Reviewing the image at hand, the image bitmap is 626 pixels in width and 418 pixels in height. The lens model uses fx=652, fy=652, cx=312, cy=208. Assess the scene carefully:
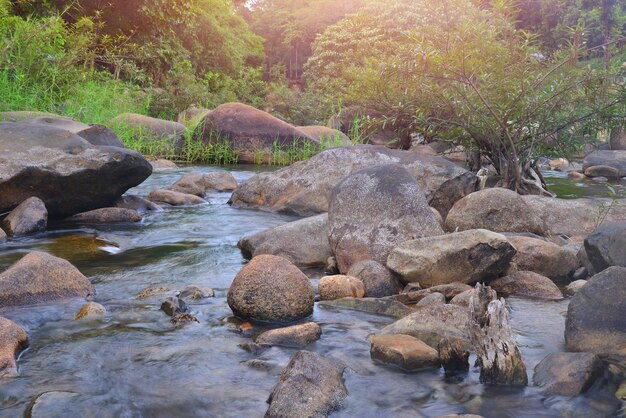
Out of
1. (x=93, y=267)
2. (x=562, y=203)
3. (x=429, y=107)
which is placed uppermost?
(x=429, y=107)

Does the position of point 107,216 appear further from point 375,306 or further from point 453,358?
point 453,358

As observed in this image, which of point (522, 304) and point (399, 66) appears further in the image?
point (399, 66)

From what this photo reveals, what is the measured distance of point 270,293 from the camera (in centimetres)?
430

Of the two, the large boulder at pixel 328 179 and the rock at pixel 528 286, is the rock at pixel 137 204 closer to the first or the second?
the large boulder at pixel 328 179

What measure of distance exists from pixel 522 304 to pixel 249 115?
37.2ft

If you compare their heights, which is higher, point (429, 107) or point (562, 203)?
point (429, 107)

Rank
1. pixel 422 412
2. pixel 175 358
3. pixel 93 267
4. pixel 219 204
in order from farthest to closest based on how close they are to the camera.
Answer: pixel 219 204 < pixel 93 267 < pixel 175 358 < pixel 422 412

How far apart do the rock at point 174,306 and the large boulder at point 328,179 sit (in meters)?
4.42

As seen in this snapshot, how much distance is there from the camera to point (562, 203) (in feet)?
25.1

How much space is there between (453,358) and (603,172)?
13.3 meters

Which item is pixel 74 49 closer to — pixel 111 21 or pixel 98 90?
pixel 98 90

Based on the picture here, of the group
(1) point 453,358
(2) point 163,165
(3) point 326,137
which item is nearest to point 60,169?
(1) point 453,358

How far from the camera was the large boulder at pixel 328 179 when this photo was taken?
8.56 metres

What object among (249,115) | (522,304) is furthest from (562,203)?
(249,115)
